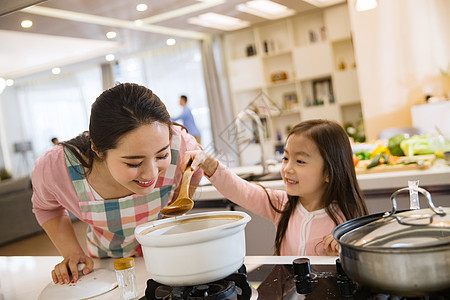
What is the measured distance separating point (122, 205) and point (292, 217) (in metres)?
0.54

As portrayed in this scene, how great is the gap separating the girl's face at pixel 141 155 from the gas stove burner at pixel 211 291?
29 cm

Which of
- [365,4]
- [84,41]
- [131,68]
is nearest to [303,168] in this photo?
[365,4]

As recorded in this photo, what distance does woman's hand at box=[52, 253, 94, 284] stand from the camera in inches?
43.3

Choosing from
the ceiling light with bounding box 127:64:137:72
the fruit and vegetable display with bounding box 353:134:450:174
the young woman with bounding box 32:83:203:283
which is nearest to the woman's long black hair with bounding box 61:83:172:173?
the young woman with bounding box 32:83:203:283

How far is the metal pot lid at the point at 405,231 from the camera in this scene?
631 millimetres

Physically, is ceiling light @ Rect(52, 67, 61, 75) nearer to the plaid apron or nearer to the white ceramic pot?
the plaid apron

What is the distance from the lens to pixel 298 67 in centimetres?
699

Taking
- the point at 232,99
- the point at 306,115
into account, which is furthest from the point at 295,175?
the point at 232,99

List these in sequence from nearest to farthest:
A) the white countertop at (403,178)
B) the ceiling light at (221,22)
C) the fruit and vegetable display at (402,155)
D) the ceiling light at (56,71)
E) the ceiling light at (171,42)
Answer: the white countertop at (403,178), the fruit and vegetable display at (402,155), the ceiling light at (221,22), the ceiling light at (171,42), the ceiling light at (56,71)

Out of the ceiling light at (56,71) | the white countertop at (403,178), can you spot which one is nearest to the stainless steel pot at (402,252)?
the white countertop at (403,178)

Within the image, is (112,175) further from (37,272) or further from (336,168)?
(336,168)

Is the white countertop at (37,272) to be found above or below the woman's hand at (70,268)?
below

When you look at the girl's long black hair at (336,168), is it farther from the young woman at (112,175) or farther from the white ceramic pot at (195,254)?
the white ceramic pot at (195,254)

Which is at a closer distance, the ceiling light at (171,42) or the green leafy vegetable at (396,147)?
the green leafy vegetable at (396,147)
